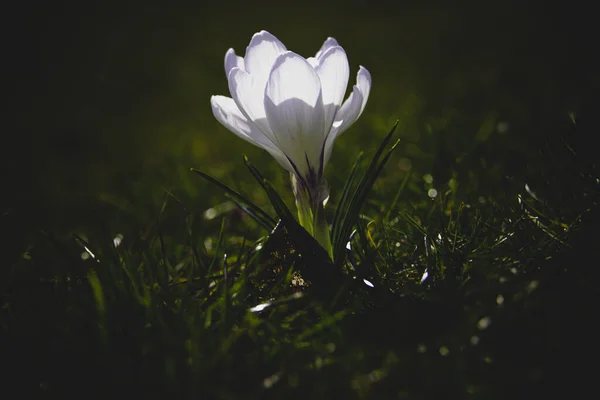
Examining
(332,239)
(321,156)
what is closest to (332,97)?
(321,156)

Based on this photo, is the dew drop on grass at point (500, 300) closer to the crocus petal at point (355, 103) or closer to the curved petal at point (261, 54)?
the crocus petal at point (355, 103)

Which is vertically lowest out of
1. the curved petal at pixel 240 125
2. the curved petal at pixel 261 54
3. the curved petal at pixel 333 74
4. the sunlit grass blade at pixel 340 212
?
the sunlit grass blade at pixel 340 212

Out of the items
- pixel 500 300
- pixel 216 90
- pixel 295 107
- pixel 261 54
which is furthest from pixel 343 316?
pixel 216 90

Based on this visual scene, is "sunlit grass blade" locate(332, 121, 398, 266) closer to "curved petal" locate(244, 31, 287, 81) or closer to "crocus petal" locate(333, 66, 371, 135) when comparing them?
"crocus petal" locate(333, 66, 371, 135)

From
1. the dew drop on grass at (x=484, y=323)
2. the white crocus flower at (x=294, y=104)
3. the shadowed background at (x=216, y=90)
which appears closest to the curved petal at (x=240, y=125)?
the white crocus flower at (x=294, y=104)

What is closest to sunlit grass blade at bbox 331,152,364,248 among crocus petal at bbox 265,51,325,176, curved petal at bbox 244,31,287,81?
crocus petal at bbox 265,51,325,176

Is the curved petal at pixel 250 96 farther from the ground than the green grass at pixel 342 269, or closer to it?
farther from the ground
